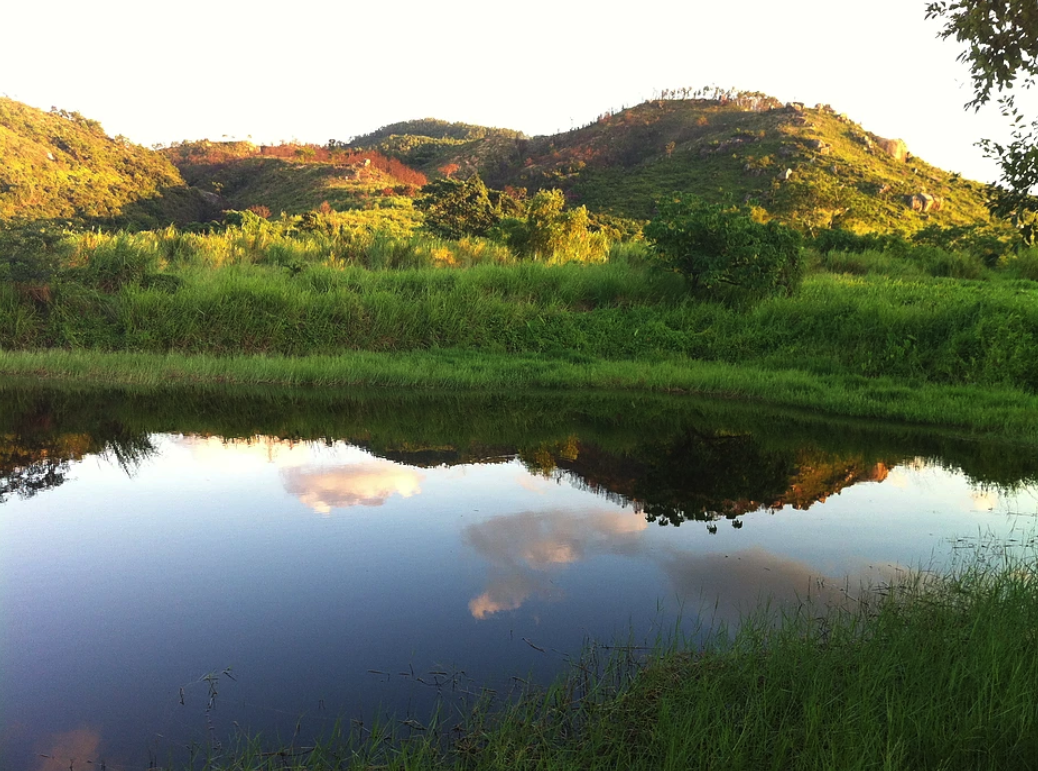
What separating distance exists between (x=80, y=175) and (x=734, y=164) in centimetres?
4613

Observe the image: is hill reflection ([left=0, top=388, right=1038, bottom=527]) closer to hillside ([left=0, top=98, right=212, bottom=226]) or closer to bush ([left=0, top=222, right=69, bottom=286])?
bush ([left=0, top=222, right=69, bottom=286])

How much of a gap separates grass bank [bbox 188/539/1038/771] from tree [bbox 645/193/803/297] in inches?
486

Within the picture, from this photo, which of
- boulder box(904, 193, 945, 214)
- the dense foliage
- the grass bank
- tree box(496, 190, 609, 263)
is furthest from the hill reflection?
boulder box(904, 193, 945, 214)

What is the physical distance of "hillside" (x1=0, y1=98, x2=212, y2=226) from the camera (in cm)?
4494

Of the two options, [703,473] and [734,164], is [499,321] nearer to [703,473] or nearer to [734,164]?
[703,473]

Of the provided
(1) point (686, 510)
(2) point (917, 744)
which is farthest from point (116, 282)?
(2) point (917, 744)

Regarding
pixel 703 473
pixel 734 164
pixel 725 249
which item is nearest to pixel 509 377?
pixel 703 473

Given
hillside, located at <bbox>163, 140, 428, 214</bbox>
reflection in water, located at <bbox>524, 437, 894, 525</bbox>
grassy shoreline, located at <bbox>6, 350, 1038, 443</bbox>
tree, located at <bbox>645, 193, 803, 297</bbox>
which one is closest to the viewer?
reflection in water, located at <bbox>524, 437, 894, 525</bbox>

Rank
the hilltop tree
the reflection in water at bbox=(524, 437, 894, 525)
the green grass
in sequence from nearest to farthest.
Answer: the reflection in water at bbox=(524, 437, 894, 525) → the green grass → the hilltop tree

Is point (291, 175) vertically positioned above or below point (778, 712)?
above

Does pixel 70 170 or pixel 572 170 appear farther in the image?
pixel 572 170

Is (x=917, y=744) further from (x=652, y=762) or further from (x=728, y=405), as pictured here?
(x=728, y=405)

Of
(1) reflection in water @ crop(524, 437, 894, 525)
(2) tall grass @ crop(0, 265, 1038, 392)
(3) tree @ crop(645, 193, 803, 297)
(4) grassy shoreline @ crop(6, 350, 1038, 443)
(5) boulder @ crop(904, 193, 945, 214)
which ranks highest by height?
(5) boulder @ crop(904, 193, 945, 214)

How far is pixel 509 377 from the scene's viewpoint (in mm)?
12352
